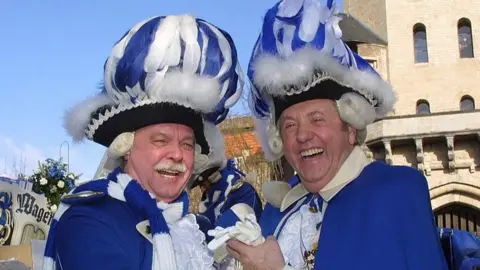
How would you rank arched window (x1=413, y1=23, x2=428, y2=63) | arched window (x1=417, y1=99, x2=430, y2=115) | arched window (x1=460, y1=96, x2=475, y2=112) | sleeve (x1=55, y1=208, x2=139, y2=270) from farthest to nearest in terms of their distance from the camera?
arched window (x1=413, y1=23, x2=428, y2=63)
arched window (x1=417, y1=99, x2=430, y2=115)
arched window (x1=460, y1=96, x2=475, y2=112)
sleeve (x1=55, y1=208, x2=139, y2=270)

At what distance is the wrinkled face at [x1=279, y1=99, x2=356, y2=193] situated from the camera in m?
2.86

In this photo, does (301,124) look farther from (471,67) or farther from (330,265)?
(471,67)

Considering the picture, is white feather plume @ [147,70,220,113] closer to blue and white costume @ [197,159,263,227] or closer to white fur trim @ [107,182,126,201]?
white fur trim @ [107,182,126,201]

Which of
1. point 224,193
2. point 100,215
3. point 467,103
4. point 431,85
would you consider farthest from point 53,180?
point 467,103

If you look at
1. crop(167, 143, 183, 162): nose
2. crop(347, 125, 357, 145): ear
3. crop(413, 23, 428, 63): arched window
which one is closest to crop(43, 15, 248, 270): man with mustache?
crop(167, 143, 183, 162): nose

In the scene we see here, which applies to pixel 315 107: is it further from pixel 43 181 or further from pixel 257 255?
pixel 43 181

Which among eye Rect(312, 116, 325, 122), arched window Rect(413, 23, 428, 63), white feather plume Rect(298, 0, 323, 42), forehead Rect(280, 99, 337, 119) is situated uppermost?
arched window Rect(413, 23, 428, 63)

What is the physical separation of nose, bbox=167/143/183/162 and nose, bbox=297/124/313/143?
0.64m

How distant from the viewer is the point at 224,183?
5.19 m

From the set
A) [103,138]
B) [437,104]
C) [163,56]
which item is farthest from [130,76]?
[437,104]

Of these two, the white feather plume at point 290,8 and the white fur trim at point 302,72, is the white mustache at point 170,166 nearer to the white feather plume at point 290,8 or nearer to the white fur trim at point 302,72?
the white fur trim at point 302,72

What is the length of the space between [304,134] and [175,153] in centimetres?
68

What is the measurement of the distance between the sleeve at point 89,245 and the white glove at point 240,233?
37 centimetres

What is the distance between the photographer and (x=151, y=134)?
2.51 meters
